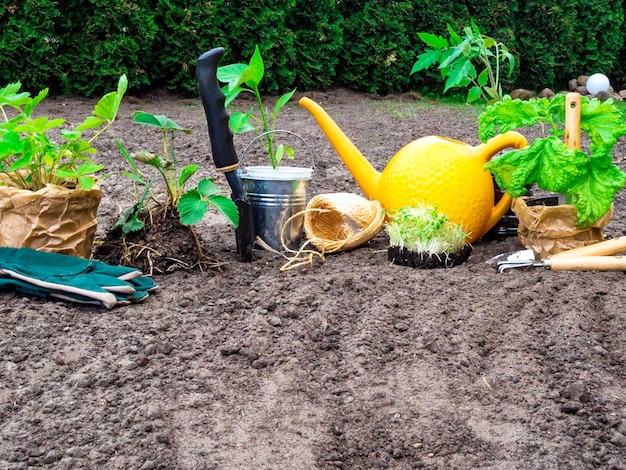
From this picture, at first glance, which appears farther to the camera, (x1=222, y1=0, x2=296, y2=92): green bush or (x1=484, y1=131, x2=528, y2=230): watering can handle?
(x1=222, y1=0, x2=296, y2=92): green bush

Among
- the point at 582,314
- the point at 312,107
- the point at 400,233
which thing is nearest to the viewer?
the point at 582,314

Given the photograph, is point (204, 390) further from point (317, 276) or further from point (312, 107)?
point (312, 107)

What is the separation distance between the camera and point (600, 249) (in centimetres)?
281

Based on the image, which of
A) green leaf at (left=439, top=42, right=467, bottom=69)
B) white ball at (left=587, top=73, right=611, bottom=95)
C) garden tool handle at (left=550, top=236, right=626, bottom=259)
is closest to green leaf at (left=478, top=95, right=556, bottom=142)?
green leaf at (left=439, top=42, right=467, bottom=69)

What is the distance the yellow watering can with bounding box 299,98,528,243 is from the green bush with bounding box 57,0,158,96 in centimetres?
417

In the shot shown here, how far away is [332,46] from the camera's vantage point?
7527 mm

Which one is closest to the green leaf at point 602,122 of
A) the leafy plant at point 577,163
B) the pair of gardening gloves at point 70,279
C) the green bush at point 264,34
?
the leafy plant at point 577,163

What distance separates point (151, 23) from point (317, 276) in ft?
14.9

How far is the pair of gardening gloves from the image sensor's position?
8.30 ft

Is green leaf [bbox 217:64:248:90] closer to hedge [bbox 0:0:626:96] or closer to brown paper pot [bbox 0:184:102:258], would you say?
brown paper pot [bbox 0:184:102:258]

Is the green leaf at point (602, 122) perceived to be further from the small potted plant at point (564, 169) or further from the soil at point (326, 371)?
the soil at point (326, 371)

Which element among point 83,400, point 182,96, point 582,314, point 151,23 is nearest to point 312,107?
point 582,314

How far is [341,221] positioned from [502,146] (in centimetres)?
82

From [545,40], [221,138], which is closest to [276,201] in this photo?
[221,138]
